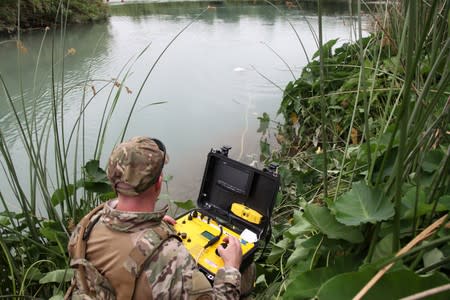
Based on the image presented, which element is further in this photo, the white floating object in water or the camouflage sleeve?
the white floating object in water

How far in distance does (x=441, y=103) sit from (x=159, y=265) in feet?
3.57

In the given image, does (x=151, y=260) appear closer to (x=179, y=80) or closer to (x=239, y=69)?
(x=179, y=80)

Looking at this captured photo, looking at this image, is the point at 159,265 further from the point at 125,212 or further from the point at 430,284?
the point at 430,284

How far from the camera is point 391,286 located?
0.55 m

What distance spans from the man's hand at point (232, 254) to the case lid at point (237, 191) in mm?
192

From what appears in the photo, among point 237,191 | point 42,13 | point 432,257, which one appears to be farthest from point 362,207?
point 42,13

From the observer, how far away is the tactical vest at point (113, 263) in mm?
853

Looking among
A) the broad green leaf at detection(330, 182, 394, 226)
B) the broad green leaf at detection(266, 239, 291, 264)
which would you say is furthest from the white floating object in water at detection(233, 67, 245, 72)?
the broad green leaf at detection(330, 182, 394, 226)

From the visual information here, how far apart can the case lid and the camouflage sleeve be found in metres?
0.51

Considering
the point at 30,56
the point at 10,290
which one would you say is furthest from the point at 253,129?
the point at 30,56

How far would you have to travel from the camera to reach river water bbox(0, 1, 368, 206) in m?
2.56

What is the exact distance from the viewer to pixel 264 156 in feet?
8.41

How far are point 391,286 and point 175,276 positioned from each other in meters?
0.50

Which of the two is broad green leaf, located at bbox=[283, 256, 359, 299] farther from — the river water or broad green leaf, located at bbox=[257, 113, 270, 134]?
broad green leaf, located at bbox=[257, 113, 270, 134]
